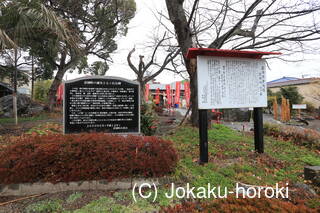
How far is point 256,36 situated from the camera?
6480 mm

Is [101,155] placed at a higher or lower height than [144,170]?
higher

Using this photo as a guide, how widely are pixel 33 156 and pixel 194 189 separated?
266 centimetres

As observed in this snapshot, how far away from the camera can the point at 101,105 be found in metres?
3.98

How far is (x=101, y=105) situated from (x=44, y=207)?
2.32 metres

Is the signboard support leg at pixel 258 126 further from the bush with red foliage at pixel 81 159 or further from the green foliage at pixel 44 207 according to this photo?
the green foliage at pixel 44 207

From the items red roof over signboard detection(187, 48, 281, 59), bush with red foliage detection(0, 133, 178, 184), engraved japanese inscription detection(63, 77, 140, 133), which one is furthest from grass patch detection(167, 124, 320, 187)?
red roof over signboard detection(187, 48, 281, 59)

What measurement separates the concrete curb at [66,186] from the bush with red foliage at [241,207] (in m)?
0.74

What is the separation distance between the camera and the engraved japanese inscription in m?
3.85

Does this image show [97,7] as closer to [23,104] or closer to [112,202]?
[23,104]

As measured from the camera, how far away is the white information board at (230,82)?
365cm

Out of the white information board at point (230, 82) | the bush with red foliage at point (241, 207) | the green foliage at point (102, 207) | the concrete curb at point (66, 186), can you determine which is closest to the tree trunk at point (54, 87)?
the concrete curb at point (66, 186)

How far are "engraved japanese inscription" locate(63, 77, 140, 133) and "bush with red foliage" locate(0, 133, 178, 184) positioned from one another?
100 centimetres

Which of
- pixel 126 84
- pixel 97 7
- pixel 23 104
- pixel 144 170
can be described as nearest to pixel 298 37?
pixel 126 84

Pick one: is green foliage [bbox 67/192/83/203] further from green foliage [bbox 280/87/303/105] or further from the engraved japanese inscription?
green foliage [bbox 280/87/303/105]
